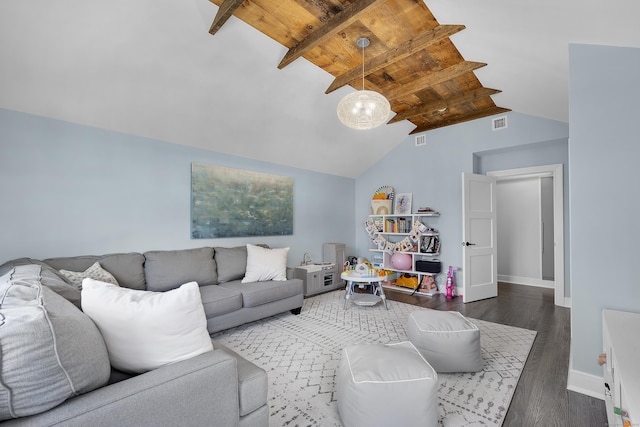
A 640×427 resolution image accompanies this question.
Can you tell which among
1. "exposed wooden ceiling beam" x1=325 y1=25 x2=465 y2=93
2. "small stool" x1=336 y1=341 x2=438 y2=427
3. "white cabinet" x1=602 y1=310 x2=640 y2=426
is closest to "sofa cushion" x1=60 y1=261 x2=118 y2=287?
"small stool" x1=336 y1=341 x2=438 y2=427

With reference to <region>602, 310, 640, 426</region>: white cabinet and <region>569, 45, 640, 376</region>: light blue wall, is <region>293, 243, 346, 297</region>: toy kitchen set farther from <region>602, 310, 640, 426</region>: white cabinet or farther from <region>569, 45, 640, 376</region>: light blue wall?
<region>602, 310, 640, 426</region>: white cabinet

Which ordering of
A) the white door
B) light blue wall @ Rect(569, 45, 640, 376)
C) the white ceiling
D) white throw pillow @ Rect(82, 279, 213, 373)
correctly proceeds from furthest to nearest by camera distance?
the white door, the white ceiling, light blue wall @ Rect(569, 45, 640, 376), white throw pillow @ Rect(82, 279, 213, 373)

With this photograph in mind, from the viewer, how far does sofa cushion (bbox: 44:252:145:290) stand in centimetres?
262

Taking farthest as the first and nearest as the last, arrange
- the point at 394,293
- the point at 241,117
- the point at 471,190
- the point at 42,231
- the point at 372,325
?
the point at 394,293
the point at 471,190
the point at 241,117
the point at 372,325
the point at 42,231

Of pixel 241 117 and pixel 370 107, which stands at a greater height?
pixel 241 117

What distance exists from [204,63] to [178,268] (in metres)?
2.17

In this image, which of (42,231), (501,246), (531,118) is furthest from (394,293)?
(42,231)

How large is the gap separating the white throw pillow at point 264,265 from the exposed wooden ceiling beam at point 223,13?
94.9 inches

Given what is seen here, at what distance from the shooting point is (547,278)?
5.35m

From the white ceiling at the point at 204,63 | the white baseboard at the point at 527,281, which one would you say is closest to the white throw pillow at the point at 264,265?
the white ceiling at the point at 204,63

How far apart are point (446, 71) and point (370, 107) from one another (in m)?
1.39

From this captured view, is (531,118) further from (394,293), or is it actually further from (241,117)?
(241,117)

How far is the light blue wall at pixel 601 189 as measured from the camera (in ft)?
6.14

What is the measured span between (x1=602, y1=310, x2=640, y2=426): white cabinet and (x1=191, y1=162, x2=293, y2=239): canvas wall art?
3.78 meters
